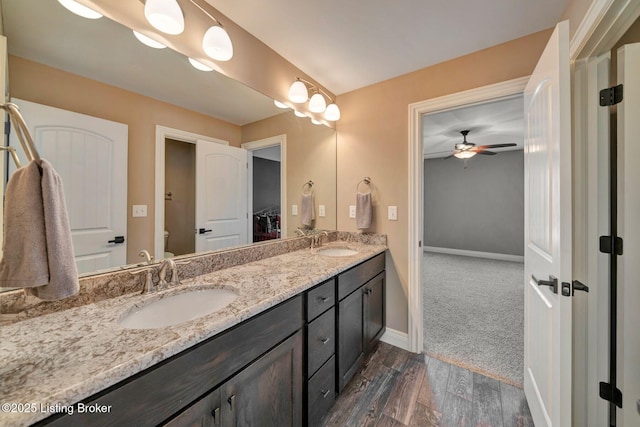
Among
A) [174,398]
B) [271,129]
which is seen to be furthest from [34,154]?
[271,129]

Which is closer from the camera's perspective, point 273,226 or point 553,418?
point 553,418

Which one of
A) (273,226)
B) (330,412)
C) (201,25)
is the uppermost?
(201,25)

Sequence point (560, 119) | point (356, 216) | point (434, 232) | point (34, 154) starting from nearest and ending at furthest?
point (34, 154) → point (560, 119) → point (356, 216) → point (434, 232)

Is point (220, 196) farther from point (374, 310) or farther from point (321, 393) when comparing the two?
point (374, 310)

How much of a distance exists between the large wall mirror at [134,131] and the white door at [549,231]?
1614 millimetres

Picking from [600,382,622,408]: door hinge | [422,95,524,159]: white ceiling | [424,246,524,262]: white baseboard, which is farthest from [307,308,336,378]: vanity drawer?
[424,246,524,262]: white baseboard

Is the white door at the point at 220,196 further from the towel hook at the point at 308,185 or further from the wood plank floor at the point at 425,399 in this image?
the wood plank floor at the point at 425,399

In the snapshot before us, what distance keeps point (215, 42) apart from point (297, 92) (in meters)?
0.72

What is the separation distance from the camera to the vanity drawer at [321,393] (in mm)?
1229

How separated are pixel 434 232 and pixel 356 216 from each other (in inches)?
182

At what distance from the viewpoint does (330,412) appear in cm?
144

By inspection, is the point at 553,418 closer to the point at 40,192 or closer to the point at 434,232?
the point at 40,192

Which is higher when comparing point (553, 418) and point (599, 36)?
point (599, 36)

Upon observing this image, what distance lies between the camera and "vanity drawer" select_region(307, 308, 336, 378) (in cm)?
123
